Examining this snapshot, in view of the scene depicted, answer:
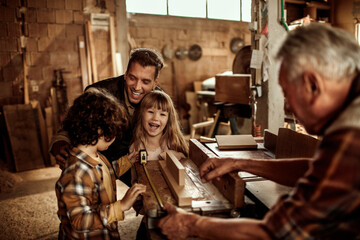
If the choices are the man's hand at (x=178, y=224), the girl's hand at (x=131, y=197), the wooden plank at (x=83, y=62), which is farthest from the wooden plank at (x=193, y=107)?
the man's hand at (x=178, y=224)

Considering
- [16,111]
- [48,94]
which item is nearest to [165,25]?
[48,94]

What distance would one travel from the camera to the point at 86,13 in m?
6.04

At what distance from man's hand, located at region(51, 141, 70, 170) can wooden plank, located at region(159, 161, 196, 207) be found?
77 centimetres

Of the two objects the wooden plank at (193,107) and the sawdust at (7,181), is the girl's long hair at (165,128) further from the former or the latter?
the wooden plank at (193,107)

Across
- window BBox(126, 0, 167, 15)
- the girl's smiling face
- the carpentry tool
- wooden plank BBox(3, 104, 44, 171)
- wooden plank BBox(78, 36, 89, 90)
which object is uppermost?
window BBox(126, 0, 167, 15)

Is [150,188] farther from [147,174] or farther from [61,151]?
[61,151]

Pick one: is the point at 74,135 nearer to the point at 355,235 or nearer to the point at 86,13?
the point at 355,235

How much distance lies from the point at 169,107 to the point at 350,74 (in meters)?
1.86

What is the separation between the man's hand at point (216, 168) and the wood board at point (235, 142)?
1.54 feet

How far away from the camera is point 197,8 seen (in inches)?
357

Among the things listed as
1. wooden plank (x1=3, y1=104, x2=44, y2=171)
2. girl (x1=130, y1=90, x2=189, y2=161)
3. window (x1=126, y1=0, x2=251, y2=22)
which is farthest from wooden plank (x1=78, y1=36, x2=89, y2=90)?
girl (x1=130, y1=90, x2=189, y2=161)

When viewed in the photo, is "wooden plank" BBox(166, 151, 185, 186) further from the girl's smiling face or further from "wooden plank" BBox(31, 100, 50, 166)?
"wooden plank" BBox(31, 100, 50, 166)

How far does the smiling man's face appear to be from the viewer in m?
2.63

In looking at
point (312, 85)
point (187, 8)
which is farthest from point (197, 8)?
point (312, 85)
